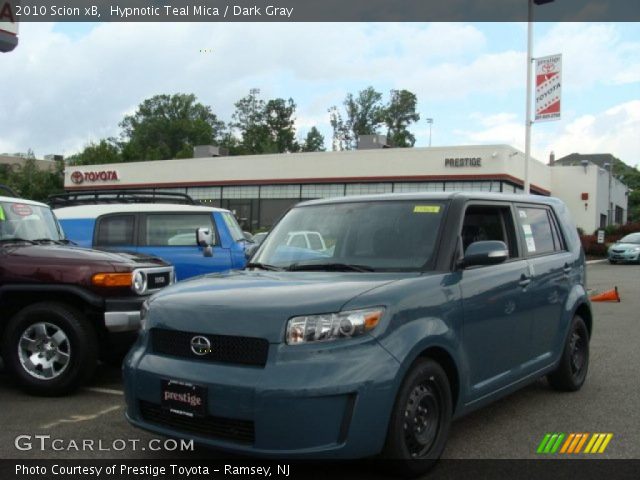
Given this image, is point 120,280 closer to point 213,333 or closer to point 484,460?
point 213,333

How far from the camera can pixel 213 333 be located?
12.2ft

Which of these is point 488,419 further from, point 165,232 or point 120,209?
point 120,209

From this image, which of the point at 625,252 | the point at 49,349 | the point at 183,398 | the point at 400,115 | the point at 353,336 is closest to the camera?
the point at 353,336

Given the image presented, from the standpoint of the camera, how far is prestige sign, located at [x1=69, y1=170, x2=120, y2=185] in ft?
152

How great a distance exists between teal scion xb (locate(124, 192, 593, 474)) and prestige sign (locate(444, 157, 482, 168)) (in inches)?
1143

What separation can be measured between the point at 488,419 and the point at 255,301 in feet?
8.14

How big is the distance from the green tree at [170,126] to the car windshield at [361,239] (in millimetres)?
96508

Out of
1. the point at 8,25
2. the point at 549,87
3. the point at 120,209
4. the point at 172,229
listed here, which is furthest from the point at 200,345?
the point at 549,87

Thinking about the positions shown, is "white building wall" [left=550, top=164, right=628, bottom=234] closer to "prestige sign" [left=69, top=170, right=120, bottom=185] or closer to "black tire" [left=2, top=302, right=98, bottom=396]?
"prestige sign" [left=69, top=170, right=120, bottom=185]

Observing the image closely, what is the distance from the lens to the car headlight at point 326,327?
3576 mm

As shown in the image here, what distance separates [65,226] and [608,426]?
7.50m

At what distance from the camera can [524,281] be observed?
5.13 metres

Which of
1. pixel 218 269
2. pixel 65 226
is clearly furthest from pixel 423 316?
pixel 65 226

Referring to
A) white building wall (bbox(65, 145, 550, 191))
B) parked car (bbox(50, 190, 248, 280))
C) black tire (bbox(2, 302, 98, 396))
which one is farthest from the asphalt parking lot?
white building wall (bbox(65, 145, 550, 191))
